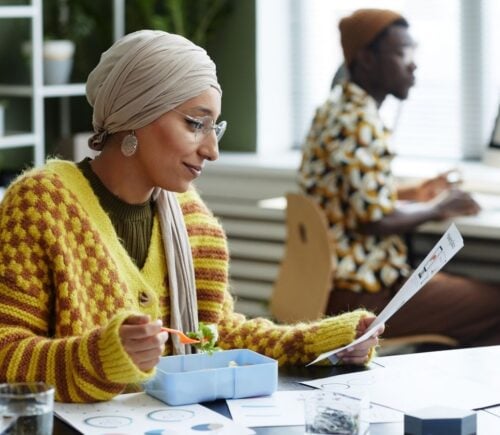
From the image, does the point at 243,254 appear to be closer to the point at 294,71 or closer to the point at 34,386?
the point at 294,71

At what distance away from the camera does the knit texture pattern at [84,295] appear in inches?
69.7

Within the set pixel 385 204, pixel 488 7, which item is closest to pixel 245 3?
pixel 488 7

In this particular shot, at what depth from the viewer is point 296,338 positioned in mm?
2090

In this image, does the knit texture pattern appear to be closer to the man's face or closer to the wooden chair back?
the wooden chair back

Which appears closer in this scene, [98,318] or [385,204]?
[98,318]

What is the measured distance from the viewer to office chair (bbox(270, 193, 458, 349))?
3520 millimetres

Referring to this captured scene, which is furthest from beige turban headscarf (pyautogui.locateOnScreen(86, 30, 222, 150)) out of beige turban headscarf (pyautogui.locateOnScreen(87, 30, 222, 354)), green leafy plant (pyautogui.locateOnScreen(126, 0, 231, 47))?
green leafy plant (pyautogui.locateOnScreen(126, 0, 231, 47))

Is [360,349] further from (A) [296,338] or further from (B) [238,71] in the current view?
(B) [238,71]

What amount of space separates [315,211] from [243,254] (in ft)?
4.51

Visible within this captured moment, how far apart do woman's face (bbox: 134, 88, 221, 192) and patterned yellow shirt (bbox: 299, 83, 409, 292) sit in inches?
60.7

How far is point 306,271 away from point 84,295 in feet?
5.71

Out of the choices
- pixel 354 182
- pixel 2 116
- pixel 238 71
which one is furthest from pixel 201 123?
pixel 238 71

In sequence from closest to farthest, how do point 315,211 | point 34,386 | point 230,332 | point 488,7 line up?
point 34,386
point 230,332
point 315,211
point 488,7

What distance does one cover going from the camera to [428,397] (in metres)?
1.85
